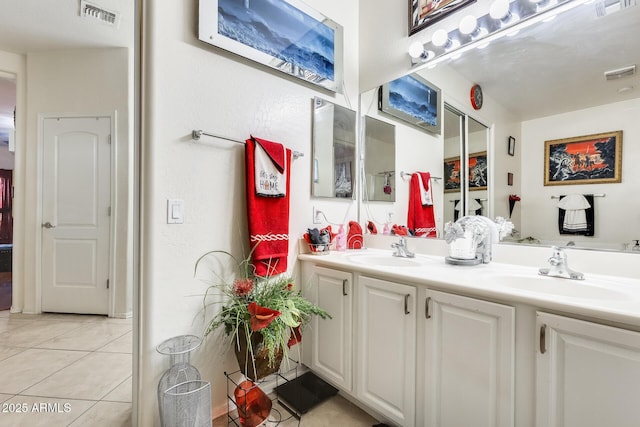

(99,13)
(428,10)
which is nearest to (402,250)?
(428,10)

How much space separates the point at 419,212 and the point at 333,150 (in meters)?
0.76

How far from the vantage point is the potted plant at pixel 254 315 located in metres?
1.32

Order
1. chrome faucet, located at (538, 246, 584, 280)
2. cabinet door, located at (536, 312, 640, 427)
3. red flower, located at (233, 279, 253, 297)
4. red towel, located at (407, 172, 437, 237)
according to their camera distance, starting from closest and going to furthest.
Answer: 1. cabinet door, located at (536, 312, 640, 427)
2. chrome faucet, located at (538, 246, 584, 280)
3. red flower, located at (233, 279, 253, 297)
4. red towel, located at (407, 172, 437, 237)

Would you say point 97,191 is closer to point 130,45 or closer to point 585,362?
point 130,45

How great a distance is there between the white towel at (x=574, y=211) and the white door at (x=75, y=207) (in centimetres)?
367

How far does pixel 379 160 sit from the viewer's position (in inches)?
87.7

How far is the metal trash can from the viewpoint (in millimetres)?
1229

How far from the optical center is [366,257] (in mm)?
1863

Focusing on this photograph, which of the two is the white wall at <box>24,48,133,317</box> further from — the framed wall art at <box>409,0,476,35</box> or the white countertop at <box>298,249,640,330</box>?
the framed wall art at <box>409,0,476,35</box>

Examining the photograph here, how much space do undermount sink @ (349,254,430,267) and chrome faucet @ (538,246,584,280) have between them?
1.83 ft

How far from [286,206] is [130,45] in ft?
8.52

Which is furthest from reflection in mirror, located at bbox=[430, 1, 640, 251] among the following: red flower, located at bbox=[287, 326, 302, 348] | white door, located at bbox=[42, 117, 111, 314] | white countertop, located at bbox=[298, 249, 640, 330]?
white door, located at bbox=[42, 117, 111, 314]

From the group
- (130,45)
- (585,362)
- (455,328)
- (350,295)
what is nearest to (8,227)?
(130,45)

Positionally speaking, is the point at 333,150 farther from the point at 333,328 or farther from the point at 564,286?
the point at 564,286
